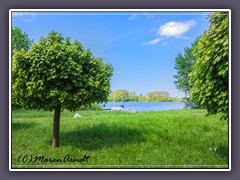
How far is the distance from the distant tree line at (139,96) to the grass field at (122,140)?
0.64 ft

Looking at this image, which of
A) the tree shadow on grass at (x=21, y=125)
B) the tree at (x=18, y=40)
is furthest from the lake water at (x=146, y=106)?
the tree at (x=18, y=40)

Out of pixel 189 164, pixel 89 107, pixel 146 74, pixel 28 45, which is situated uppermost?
pixel 28 45

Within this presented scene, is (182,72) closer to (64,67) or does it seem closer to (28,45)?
(64,67)

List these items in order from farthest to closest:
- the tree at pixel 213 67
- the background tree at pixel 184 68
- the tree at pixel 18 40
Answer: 1. the background tree at pixel 184 68
2. the tree at pixel 18 40
3. the tree at pixel 213 67

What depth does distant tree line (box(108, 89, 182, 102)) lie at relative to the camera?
4.57 metres

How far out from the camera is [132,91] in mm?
4605

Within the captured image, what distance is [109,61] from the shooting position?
4.66m


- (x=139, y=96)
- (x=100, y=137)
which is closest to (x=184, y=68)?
(x=139, y=96)

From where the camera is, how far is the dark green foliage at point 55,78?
178 inches

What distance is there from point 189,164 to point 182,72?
1.10 meters

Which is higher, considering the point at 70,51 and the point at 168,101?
the point at 70,51

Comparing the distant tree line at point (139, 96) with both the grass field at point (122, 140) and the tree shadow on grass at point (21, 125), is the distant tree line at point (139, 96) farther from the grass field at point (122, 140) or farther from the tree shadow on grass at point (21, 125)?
the tree shadow on grass at point (21, 125)

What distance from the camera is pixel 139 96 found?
461 centimetres
